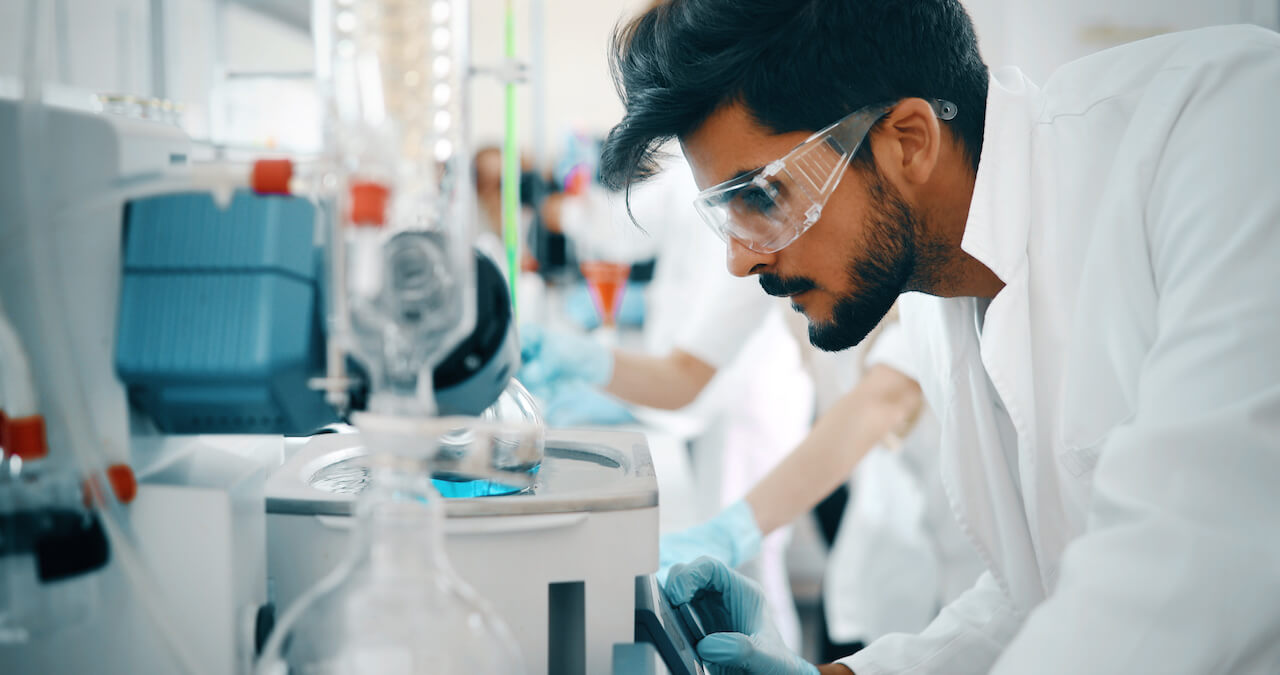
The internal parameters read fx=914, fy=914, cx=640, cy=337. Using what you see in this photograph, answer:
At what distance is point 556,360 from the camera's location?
1.85m

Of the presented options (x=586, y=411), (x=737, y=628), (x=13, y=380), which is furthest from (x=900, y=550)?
(x=13, y=380)

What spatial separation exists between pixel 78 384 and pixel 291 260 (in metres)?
0.16

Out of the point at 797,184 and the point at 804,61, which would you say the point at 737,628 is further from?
the point at 804,61

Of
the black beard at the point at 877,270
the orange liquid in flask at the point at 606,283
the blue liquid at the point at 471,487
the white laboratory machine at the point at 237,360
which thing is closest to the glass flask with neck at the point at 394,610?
the white laboratory machine at the point at 237,360

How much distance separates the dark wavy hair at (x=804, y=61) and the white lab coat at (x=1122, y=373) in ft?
0.27

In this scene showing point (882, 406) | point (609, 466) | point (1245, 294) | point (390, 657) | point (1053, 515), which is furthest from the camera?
point (882, 406)

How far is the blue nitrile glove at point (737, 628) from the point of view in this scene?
959 millimetres

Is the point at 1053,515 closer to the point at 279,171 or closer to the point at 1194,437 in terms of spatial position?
the point at 1194,437

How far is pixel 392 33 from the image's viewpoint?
2.01ft

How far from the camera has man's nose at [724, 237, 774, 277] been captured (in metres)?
1.14

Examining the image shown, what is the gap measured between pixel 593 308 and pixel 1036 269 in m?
3.05

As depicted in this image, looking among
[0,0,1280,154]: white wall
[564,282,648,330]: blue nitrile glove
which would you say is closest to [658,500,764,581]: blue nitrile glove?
[0,0,1280,154]: white wall

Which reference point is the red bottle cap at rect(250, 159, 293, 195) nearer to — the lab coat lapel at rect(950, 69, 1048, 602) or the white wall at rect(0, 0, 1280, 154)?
the white wall at rect(0, 0, 1280, 154)

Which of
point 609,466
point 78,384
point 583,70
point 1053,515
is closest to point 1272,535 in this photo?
point 1053,515
